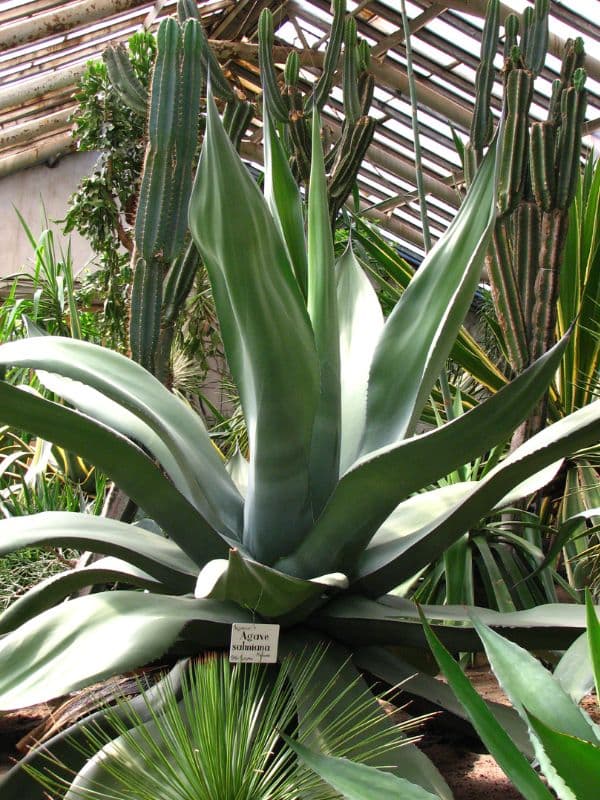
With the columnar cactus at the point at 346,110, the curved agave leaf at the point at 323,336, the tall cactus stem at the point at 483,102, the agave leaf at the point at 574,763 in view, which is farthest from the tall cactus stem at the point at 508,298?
the agave leaf at the point at 574,763

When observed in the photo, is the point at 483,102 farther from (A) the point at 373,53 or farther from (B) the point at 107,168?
(A) the point at 373,53

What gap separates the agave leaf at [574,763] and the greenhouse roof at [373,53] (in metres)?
5.28

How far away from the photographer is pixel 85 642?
85 centimetres

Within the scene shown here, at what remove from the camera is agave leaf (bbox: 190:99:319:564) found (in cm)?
98

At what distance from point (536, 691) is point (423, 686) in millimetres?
406

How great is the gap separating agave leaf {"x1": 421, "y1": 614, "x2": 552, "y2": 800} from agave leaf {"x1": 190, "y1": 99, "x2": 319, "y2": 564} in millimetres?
498

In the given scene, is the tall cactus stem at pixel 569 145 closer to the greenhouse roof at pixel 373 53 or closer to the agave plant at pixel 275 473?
the agave plant at pixel 275 473

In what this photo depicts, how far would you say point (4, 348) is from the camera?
1059 millimetres

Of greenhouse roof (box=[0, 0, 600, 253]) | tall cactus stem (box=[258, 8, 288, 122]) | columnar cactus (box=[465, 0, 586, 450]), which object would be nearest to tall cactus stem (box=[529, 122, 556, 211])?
columnar cactus (box=[465, 0, 586, 450])

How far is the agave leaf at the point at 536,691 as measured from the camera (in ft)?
1.95

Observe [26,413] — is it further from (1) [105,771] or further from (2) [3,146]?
(2) [3,146]

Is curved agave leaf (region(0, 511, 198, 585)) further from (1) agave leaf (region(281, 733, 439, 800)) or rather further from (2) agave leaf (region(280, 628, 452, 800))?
(1) agave leaf (region(281, 733, 439, 800))

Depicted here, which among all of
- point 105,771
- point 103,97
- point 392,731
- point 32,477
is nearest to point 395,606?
point 392,731

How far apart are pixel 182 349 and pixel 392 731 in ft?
17.8
